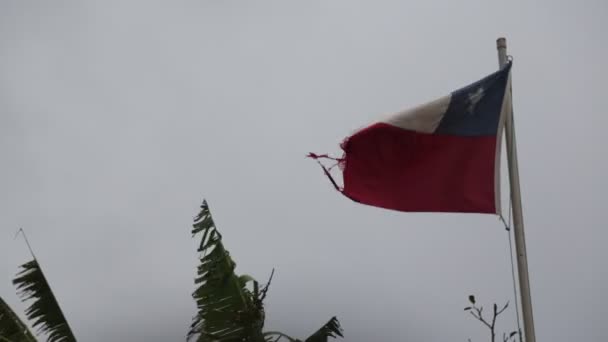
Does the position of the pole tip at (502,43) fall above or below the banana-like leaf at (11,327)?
above

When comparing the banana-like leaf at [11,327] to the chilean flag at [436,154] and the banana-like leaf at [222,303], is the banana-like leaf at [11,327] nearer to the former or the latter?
the banana-like leaf at [222,303]

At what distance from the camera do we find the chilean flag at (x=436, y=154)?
5465 millimetres

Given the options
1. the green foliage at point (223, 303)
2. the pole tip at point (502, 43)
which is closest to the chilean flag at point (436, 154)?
the pole tip at point (502, 43)

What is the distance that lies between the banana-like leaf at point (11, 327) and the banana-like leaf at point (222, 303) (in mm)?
1559

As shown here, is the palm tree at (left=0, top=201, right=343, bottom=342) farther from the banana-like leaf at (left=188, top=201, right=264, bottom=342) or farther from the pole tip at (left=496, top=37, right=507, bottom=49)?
the pole tip at (left=496, top=37, right=507, bottom=49)

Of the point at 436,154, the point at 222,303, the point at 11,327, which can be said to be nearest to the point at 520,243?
the point at 436,154

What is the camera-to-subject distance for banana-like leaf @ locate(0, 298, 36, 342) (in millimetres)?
5980

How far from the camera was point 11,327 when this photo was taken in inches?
237

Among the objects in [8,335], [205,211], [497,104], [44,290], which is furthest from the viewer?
[205,211]

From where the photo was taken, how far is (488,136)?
217 inches

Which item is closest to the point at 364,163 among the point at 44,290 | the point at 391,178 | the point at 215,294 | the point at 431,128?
the point at 391,178

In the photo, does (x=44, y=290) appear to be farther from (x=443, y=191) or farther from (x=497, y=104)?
(x=497, y=104)

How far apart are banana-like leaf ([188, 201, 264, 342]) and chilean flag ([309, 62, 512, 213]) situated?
1.77 m

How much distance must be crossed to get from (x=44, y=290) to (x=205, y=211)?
1822 millimetres
